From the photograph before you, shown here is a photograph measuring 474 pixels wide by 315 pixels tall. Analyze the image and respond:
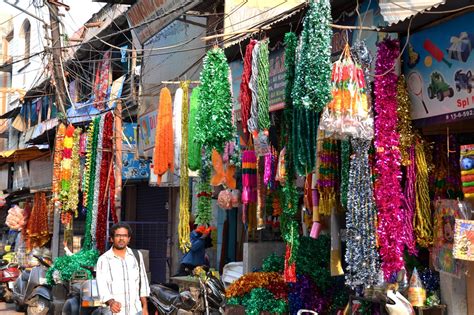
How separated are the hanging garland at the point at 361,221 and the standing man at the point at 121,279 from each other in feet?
7.20

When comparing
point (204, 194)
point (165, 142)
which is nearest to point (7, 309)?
point (165, 142)

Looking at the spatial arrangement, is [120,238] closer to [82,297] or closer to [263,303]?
[263,303]

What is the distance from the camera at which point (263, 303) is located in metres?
8.01

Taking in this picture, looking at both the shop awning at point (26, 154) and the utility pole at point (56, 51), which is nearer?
the utility pole at point (56, 51)

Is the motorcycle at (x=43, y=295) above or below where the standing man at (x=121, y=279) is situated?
below

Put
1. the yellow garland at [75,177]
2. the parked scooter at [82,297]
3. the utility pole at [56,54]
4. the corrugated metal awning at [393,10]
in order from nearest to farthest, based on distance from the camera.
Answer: the corrugated metal awning at [393,10], the parked scooter at [82,297], the yellow garland at [75,177], the utility pole at [56,54]

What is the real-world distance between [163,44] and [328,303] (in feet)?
28.3

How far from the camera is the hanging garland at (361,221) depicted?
6367 millimetres

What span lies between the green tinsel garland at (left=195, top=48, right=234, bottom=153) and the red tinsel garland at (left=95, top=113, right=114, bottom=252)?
5171mm

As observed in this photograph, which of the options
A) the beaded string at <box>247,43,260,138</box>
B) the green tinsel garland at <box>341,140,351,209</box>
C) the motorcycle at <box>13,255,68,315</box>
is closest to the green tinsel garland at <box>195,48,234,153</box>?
the beaded string at <box>247,43,260,138</box>

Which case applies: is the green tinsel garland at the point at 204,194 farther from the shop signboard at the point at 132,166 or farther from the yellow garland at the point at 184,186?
the shop signboard at the point at 132,166

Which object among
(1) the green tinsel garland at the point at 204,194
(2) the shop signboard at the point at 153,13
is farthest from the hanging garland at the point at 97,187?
(1) the green tinsel garland at the point at 204,194

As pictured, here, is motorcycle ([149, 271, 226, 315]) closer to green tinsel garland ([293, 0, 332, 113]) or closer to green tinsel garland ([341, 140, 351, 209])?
green tinsel garland ([341, 140, 351, 209])

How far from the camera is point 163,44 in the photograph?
1466 cm
